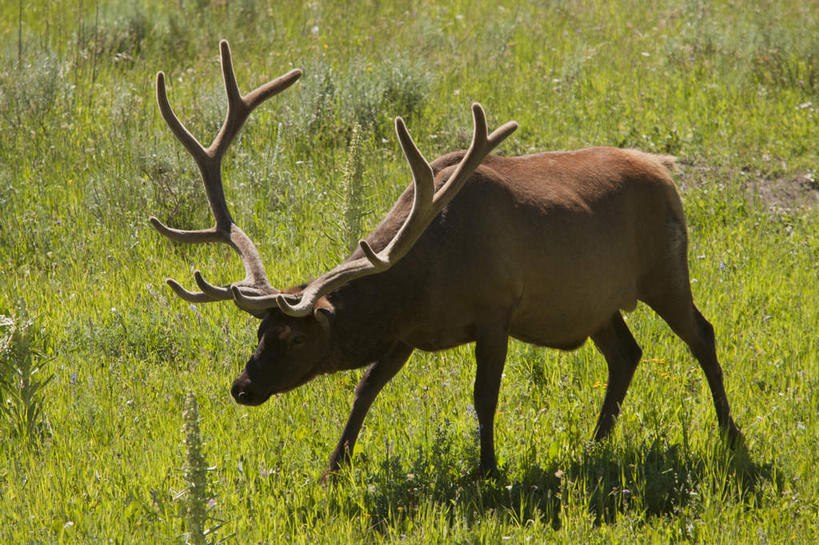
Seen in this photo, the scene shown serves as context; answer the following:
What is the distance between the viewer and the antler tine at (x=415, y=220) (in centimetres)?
459

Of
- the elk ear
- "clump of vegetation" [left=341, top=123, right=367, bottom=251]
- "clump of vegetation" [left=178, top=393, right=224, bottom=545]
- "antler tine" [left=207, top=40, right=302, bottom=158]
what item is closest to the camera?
"clump of vegetation" [left=178, top=393, right=224, bottom=545]

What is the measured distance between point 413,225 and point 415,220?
26mm

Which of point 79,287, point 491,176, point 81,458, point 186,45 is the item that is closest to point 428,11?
point 186,45

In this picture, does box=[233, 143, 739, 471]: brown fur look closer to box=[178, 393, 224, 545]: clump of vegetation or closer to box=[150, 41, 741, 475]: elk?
box=[150, 41, 741, 475]: elk

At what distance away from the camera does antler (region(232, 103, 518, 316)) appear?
457cm

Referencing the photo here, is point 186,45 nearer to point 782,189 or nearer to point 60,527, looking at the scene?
point 782,189

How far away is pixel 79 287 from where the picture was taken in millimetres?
7234

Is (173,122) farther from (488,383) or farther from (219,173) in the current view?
(488,383)

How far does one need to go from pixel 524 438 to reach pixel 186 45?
8269mm

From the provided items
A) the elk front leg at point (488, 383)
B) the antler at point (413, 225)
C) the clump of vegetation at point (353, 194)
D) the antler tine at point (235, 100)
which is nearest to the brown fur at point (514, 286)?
the elk front leg at point (488, 383)

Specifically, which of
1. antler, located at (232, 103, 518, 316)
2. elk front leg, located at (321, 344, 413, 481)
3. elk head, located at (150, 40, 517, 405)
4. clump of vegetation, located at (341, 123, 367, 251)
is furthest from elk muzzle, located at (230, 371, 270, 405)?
clump of vegetation, located at (341, 123, 367, 251)

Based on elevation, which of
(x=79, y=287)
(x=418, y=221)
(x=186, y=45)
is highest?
(x=186, y=45)

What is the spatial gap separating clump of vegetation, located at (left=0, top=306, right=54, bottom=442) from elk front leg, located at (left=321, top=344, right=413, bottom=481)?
152 cm

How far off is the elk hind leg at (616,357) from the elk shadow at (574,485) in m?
0.60
